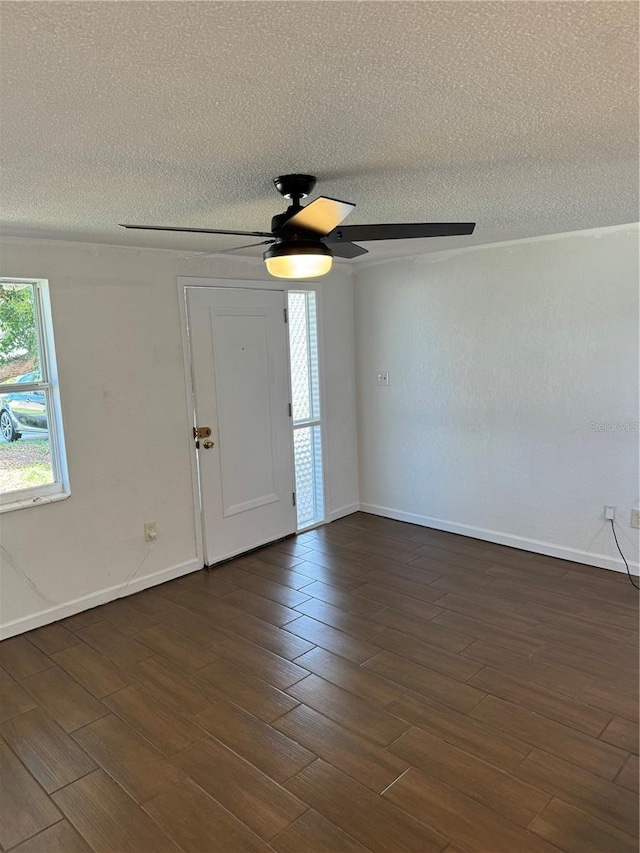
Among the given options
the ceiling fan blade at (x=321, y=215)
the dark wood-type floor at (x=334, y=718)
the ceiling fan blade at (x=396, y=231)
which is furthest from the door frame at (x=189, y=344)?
the ceiling fan blade at (x=321, y=215)

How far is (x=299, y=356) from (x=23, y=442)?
7.08 ft

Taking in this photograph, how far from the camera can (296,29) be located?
1083mm

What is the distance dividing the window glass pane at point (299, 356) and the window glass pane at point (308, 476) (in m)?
0.18

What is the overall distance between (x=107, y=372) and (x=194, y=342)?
0.63 m

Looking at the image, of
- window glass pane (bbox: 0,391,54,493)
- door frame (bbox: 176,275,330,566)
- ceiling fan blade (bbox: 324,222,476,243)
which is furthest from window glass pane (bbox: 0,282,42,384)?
ceiling fan blade (bbox: 324,222,476,243)

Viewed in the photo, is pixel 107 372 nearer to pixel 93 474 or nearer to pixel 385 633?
pixel 93 474

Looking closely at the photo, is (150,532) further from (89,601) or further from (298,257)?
(298,257)

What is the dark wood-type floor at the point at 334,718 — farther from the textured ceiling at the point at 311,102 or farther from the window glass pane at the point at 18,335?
the textured ceiling at the point at 311,102

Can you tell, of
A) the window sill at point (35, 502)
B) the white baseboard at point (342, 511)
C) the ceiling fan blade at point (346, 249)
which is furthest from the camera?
the white baseboard at point (342, 511)

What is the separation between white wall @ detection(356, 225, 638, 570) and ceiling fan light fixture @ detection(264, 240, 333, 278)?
7.26 feet

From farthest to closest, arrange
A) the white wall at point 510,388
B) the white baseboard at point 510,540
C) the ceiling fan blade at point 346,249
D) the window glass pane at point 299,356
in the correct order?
the window glass pane at point 299,356, the white baseboard at point 510,540, the white wall at point 510,388, the ceiling fan blade at point 346,249

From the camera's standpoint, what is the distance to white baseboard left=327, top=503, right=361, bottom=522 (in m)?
4.90

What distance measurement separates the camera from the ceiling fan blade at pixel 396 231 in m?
2.10

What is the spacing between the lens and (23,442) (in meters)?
3.25
